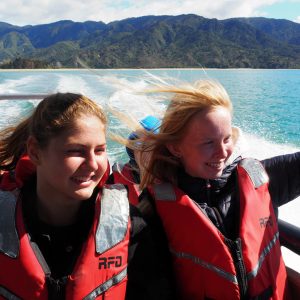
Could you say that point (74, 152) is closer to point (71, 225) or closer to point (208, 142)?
point (71, 225)

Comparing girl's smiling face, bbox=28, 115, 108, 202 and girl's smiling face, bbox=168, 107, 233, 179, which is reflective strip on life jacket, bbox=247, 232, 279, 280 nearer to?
girl's smiling face, bbox=168, 107, 233, 179

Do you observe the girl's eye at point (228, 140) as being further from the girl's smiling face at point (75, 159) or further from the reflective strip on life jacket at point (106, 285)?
the reflective strip on life jacket at point (106, 285)

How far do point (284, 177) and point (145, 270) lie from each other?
62 centimetres

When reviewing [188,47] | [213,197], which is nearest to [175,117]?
[213,197]

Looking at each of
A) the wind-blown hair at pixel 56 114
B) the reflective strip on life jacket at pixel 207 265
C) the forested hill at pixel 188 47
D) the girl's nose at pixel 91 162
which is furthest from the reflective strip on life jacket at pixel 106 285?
the forested hill at pixel 188 47

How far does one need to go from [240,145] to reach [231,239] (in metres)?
0.36

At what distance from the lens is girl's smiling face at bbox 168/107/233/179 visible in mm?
1295

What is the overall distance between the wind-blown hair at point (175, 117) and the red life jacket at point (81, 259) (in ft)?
0.84

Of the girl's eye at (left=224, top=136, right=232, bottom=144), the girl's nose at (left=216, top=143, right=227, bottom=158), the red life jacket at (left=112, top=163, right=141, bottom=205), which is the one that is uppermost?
Result: the girl's eye at (left=224, top=136, right=232, bottom=144)

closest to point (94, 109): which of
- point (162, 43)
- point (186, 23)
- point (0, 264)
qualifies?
point (0, 264)

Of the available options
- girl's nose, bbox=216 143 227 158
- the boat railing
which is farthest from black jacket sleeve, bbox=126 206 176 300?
the boat railing

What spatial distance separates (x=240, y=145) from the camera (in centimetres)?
147

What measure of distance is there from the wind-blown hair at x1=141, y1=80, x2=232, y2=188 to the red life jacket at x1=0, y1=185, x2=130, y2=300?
26cm

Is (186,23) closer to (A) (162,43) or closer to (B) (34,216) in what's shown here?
(A) (162,43)
